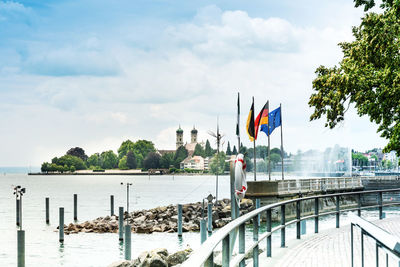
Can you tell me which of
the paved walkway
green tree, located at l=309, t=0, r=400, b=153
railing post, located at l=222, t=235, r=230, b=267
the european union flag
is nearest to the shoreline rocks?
the european union flag

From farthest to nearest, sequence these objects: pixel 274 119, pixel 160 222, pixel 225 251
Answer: pixel 160 222
pixel 274 119
pixel 225 251

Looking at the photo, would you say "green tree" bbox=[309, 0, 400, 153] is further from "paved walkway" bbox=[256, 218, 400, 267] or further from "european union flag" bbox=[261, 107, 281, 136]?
"european union flag" bbox=[261, 107, 281, 136]

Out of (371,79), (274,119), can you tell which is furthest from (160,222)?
(371,79)

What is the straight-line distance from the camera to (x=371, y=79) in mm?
23641

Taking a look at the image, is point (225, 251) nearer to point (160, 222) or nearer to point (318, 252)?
point (318, 252)

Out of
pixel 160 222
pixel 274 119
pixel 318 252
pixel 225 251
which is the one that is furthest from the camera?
→ pixel 160 222

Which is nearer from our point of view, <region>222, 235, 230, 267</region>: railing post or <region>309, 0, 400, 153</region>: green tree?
<region>222, 235, 230, 267</region>: railing post

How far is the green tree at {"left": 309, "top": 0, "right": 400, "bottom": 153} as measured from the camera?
2184cm

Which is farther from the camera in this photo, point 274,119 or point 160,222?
point 160,222

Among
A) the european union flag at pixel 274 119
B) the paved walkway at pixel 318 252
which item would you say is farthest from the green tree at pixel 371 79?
the european union flag at pixel 274 119

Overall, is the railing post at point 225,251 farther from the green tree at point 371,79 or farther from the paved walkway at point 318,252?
the green tree at point 371,79

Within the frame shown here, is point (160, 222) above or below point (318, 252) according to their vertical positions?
below

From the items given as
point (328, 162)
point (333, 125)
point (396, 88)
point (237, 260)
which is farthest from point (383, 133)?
point (328, 162)

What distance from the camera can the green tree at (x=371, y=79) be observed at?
71.7 ft
